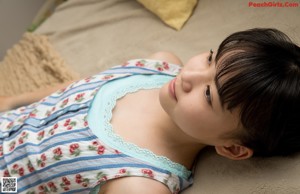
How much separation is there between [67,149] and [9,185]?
0.68ft

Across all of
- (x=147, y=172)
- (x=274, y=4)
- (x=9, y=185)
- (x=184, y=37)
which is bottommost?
(x=9, y=185)

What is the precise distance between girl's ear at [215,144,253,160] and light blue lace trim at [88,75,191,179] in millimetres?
125

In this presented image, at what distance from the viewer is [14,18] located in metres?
1.88


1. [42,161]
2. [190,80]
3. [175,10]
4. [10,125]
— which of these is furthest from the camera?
[175,10]

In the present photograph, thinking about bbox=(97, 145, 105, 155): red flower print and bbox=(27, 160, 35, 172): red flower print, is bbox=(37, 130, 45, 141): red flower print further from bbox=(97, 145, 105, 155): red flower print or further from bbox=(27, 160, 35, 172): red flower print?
bbox=(97, 145, 105, 155): red flower print

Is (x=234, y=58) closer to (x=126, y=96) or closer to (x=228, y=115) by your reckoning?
(x=228, y=115)

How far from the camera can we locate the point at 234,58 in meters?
0.79

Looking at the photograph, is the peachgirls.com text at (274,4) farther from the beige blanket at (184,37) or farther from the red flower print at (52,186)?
the red flower print at (52,186)

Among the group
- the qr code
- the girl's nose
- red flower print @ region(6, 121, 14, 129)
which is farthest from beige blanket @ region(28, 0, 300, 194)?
the qr code

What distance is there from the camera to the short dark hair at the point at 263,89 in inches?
29.1

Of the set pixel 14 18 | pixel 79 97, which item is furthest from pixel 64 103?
pixel 14 18

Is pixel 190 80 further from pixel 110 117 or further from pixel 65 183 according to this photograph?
pixel 65 183

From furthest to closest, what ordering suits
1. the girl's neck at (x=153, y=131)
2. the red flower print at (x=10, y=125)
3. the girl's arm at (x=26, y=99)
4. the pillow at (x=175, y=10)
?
the pillow at (x=175, y=10)
the girl's arm at (x=26, y=99)
the red flower print at (x=10, y=125)
the girl's neck at (x=153, y=131)

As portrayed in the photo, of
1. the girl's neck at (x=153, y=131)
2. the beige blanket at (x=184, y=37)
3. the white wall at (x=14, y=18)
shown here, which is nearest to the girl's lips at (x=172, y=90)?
the girl's neck at (x=153, y=131)
